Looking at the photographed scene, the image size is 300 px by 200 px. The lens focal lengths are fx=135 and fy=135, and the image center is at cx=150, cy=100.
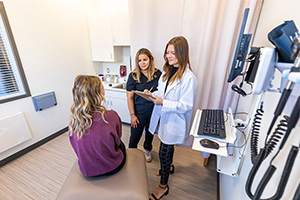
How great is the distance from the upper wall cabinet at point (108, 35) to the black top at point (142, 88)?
1.12 m

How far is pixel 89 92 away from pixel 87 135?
287 millimetres

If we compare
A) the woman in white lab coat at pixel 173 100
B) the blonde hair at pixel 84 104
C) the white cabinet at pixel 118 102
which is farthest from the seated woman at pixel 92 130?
the white cabinet at pixel 118 102

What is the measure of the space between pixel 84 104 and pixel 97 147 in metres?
0.30

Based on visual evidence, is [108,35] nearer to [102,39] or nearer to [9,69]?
[102,39]

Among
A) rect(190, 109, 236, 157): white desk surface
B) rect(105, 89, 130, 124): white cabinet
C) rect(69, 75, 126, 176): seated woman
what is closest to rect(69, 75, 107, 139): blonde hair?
rect(69, 75, 126, 176): seated woman

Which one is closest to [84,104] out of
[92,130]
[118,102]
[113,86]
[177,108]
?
[92,130]

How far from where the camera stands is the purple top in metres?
0.89

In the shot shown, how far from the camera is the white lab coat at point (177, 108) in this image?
107 centimetres

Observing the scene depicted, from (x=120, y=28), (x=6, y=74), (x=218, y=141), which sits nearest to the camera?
(x=218, y=141)

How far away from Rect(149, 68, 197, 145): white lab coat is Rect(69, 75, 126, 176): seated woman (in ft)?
1.50

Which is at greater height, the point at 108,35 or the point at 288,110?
the point at 108,35

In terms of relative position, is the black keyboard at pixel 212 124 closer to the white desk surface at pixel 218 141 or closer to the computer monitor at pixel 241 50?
the white desk surface at pixel 218 141

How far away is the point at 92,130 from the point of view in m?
0.88

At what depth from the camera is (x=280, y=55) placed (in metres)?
0.46
